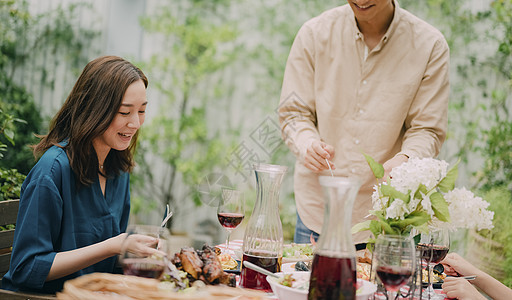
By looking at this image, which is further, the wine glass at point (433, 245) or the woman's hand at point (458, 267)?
the woman's hand at point (458, 267)

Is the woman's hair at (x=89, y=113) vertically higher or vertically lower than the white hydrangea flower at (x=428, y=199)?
higher

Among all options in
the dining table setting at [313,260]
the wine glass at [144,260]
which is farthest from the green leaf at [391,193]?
the wine glass at [144,260]

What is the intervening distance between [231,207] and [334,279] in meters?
A: 0.74

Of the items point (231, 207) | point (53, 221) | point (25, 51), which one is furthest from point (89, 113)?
point (25, 51)

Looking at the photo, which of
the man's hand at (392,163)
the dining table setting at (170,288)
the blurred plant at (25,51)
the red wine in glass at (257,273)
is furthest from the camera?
the blurred plant at (25,51)

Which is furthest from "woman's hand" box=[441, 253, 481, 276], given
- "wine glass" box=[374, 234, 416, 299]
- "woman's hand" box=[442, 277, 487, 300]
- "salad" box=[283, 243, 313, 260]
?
"wine glass" box=[374, 234, 416, 299]

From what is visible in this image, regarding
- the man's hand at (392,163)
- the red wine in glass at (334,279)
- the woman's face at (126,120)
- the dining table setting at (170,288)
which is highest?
the woman's face at (126,120)

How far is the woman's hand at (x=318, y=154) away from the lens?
5.84ft

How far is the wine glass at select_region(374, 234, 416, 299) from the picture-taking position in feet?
3.52

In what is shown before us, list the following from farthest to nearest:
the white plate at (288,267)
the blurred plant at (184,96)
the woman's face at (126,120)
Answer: the blurred plant at (184,96) < the woman's face at (126,120) < the white plate at (288,267)

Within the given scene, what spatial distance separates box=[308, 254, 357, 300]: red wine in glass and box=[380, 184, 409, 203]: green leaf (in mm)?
248

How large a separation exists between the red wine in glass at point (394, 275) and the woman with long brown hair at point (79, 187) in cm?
71

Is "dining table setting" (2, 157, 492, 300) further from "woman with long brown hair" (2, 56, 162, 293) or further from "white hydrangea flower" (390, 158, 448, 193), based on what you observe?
"woman with long brown hair" (2, 56, 162, 293)

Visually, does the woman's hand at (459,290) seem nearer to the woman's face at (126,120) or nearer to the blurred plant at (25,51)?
the woman's face at (126,120)
